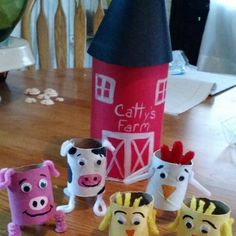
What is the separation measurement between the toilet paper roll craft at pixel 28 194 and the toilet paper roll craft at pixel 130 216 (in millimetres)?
80

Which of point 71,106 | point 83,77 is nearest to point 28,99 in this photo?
point 71,106

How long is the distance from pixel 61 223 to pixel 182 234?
6.5 inches

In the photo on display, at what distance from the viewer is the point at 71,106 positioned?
1.13 m

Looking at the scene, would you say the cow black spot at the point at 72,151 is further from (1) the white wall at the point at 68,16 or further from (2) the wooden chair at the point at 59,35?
(1) the white wall at the point at 68,16

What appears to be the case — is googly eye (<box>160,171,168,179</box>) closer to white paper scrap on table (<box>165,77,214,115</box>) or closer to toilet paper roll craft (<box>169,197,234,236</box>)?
toilet paper roll craft (<box>169,197,234,236</box>)

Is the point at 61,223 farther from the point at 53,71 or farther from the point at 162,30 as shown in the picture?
the point at 53,71

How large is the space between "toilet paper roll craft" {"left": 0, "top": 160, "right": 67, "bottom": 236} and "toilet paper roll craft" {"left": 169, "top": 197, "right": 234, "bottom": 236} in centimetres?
16

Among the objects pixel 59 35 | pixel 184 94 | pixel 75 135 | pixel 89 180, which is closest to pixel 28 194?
pixel 89 180

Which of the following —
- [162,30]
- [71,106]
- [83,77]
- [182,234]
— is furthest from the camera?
[83,77]

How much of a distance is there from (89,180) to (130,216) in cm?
14

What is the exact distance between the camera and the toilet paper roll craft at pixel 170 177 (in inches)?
23.9

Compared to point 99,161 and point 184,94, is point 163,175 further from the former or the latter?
point 184,94

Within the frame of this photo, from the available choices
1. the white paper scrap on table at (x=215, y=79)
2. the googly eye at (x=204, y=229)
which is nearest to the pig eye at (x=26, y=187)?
the googly eye at (x=204, y=229)

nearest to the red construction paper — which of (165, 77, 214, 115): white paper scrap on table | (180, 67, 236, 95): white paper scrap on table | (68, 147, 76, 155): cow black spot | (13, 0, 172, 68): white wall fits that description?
(68, 147, 76, 155): cow black spot
